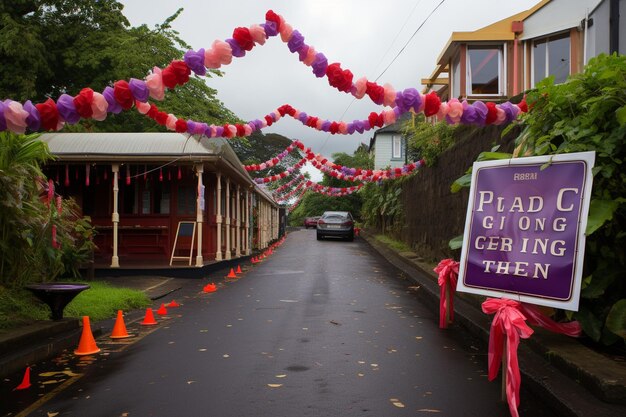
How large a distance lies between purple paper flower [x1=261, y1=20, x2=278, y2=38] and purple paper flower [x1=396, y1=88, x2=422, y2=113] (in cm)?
193

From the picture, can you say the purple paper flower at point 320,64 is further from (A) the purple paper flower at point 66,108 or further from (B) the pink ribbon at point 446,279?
(A) the purple paper flower at point 66,108

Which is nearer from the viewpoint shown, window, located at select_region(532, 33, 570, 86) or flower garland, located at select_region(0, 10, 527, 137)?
flower garland, located at select_region(0, 10, 527, 137)

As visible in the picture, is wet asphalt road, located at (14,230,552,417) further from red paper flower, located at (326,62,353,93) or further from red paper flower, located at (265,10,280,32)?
red paper flower, located at (265,10,280,32)

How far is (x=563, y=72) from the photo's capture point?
61.8 feet

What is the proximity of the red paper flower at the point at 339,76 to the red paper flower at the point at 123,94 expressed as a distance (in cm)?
285

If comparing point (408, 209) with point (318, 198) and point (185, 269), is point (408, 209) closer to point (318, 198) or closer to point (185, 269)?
point (185, 269)

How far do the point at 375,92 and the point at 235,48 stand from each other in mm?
2040

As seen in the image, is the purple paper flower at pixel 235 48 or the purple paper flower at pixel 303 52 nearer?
the purple paper flower at pixel 235 48

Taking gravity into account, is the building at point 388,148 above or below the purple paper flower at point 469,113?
above

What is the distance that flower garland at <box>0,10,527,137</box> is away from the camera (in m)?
6.62

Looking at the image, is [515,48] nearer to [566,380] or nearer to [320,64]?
[320,64]

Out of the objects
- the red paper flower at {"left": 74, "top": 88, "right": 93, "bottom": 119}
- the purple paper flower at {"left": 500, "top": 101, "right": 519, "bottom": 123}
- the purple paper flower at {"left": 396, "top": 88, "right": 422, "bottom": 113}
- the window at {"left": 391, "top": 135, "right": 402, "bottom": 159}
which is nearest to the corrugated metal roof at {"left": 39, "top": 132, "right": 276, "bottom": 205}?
the purple paper flower at {"left": 396, "top": 88, "right": 422, "bottom": 113}

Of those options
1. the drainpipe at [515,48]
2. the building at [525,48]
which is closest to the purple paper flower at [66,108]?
the building at [525,48]

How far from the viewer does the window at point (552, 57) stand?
18.7 m
